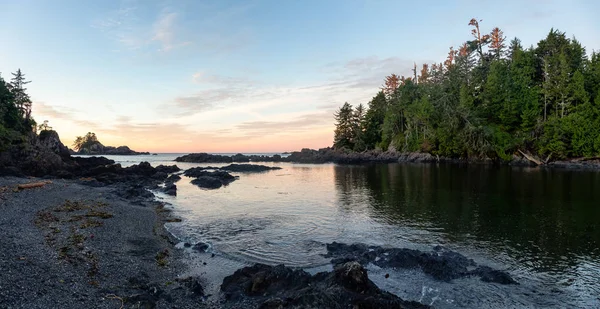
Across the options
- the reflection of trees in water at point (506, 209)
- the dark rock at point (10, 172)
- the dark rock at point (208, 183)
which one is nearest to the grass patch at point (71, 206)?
the dark rock at point (208, 183)

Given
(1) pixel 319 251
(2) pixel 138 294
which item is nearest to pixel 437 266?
(1) pixel 319 251

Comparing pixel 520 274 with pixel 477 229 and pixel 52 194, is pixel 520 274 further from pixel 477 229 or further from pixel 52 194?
pixel 52 194

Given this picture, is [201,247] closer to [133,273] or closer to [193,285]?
[133,273]

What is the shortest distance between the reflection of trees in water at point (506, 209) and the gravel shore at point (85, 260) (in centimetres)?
1530

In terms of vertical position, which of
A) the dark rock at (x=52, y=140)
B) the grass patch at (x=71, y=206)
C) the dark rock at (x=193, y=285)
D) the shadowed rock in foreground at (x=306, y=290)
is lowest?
the dark rock at (x=193, y=285)

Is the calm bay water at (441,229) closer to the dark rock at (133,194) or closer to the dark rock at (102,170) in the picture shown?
the dark rock at (133,194)

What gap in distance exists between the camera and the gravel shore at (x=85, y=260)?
31.1 ft

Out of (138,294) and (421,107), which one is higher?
(421,107)

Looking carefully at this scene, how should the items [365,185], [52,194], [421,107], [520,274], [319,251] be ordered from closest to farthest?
[520,274] < [319,251] < [52,194] < [365,185] < [421,107]

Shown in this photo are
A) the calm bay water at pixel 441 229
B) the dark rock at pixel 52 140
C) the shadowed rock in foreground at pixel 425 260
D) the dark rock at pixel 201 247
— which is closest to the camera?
the calm bay water at pixel 441 229

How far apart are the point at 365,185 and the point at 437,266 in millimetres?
30467

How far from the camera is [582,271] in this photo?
13664 mm

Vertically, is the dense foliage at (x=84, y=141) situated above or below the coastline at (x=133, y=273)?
above

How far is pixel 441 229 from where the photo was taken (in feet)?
68.4
